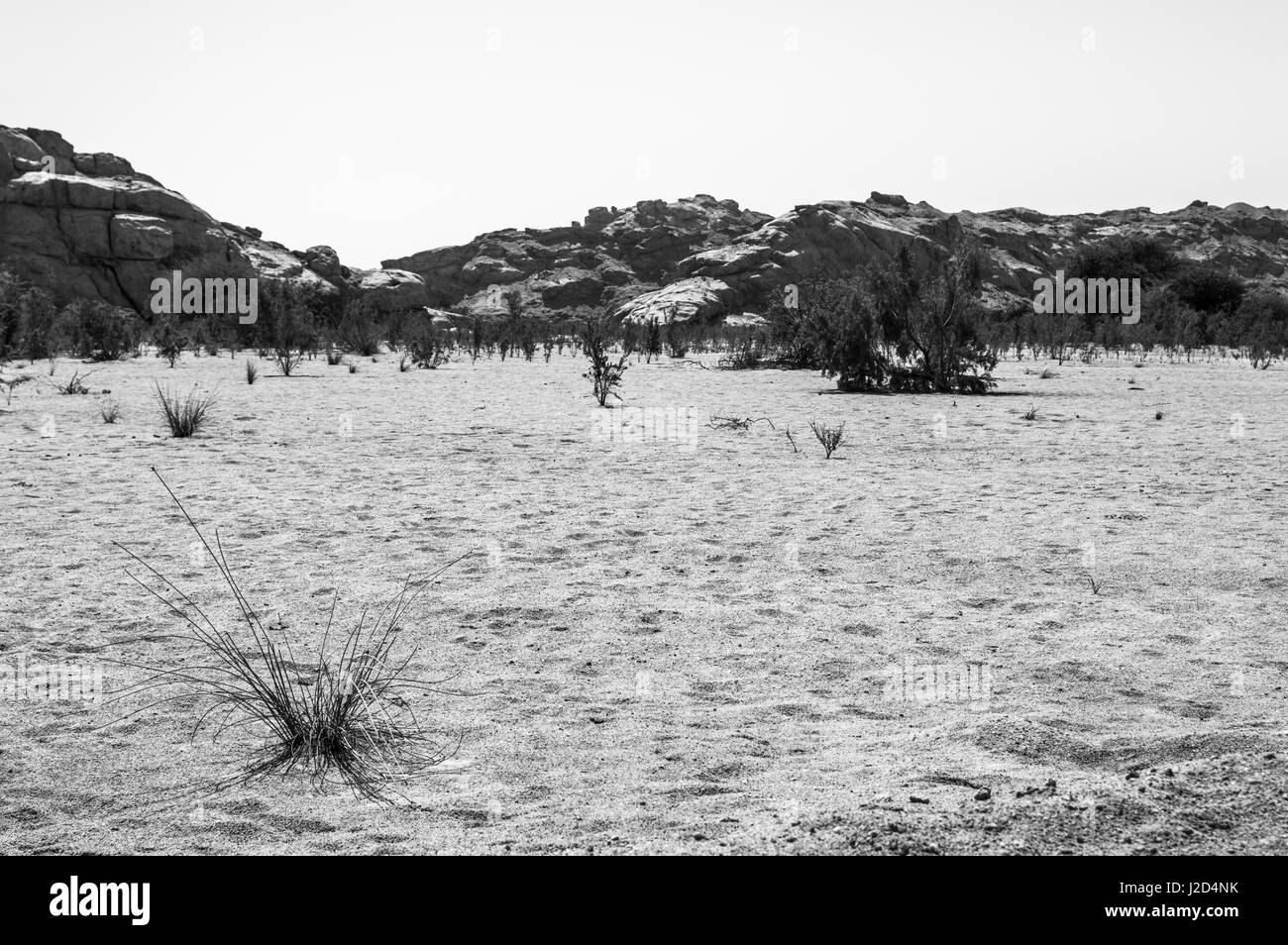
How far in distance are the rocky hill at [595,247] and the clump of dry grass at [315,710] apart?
18708 millimetres

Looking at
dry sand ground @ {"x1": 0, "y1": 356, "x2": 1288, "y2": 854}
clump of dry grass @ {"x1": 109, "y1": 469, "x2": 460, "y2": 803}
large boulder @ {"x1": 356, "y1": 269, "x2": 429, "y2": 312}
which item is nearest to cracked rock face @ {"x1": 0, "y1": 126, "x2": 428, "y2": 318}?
large boulder @ {"x1": 356, "y1": 269, "x2": 429, "y2": 312}

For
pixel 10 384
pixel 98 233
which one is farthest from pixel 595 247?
pixel 10 384

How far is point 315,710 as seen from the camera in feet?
9.97

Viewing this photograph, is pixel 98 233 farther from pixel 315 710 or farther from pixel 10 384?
pixel 315 710

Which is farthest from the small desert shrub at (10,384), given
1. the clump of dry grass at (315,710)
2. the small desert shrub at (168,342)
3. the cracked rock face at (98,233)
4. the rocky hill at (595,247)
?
the cracked rock face at (98,233)

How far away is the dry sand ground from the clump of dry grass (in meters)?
0.10

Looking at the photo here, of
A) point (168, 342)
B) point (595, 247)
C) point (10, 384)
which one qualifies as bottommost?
point (10, 384)

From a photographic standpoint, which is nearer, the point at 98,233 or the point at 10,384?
the point at 10,384

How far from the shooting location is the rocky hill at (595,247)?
1559 inches

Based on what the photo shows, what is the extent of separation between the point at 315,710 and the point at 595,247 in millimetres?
65838

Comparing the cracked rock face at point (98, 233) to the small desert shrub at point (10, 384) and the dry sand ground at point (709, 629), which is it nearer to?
the small desert shrub at point (10, 384)
